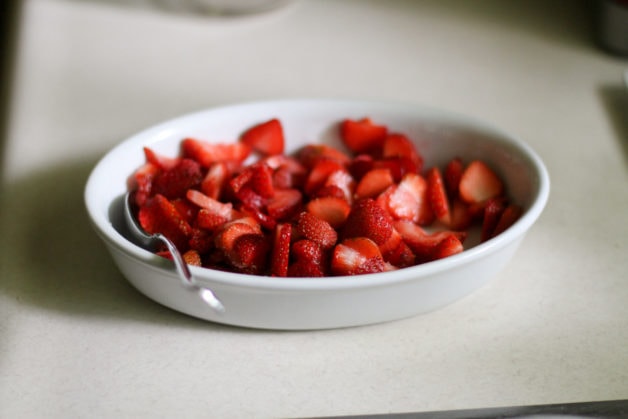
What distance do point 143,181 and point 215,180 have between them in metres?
0.09

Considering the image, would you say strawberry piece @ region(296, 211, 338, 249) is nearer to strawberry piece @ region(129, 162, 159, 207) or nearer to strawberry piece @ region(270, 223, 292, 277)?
Answer: strawberry piece @ region(270, 223, 292, 277)

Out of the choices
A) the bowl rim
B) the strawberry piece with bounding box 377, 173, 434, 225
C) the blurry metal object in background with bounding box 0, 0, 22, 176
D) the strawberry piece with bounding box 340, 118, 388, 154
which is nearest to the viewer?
the bowl rim

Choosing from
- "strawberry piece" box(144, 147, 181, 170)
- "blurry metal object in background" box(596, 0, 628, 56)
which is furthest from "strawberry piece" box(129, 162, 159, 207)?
"blurry metal object in background" box(596, 0, 628, 56)

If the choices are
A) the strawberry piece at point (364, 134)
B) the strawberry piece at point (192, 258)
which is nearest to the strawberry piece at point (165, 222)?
the strawberry piece at point (192, 258)

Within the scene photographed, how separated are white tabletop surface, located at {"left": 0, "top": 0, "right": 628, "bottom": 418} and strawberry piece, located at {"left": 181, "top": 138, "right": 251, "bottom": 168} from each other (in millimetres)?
167

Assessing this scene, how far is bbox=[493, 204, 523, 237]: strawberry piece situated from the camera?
99 cm

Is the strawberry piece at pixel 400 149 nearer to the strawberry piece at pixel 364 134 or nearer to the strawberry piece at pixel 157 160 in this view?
the strawberry piece at pixel 364 134

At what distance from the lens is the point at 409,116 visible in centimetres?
114

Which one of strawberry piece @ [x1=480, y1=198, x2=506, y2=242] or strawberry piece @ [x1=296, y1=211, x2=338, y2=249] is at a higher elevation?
strawberry piece @ [x1=480, y1=198, x2=506, y2=242]

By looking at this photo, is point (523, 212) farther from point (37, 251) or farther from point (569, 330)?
point (37, 251)

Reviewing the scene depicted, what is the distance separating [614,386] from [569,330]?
9 centimetres

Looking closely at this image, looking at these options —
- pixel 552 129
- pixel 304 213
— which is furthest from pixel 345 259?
pixel 552 129

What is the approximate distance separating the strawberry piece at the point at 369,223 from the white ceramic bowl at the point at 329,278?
0.30ft

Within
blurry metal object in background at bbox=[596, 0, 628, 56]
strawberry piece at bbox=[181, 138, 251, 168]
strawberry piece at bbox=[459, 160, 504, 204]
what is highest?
blurry metal object in background at bbox=[596, 0, 628, 56]
